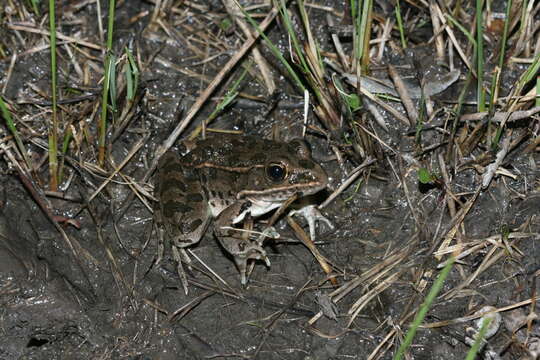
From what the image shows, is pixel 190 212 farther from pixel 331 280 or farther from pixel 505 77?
pixel 505 77

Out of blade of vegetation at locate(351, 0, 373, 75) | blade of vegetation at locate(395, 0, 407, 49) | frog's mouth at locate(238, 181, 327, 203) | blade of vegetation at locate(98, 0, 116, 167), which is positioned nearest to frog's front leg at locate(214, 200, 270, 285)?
frog's mouth at locate(238, 181, 327, 203)

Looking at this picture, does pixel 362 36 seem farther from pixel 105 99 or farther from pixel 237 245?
pixel 105 99

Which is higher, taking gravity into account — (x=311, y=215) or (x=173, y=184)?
(x=173, y=184)

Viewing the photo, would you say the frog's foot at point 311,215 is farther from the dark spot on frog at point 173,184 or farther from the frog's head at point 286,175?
the dark spot on frog at point 173,184

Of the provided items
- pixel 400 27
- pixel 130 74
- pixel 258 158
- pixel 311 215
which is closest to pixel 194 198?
pixel 258 158

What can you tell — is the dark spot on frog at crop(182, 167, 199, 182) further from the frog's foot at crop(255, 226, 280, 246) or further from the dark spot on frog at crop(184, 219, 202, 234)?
the frog's foot at crop(255, 226, 280, 246)

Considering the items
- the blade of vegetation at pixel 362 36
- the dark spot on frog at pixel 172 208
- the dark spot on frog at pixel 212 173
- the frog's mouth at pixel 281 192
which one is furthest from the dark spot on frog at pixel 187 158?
the blade of vegetation at pixel 362 36
